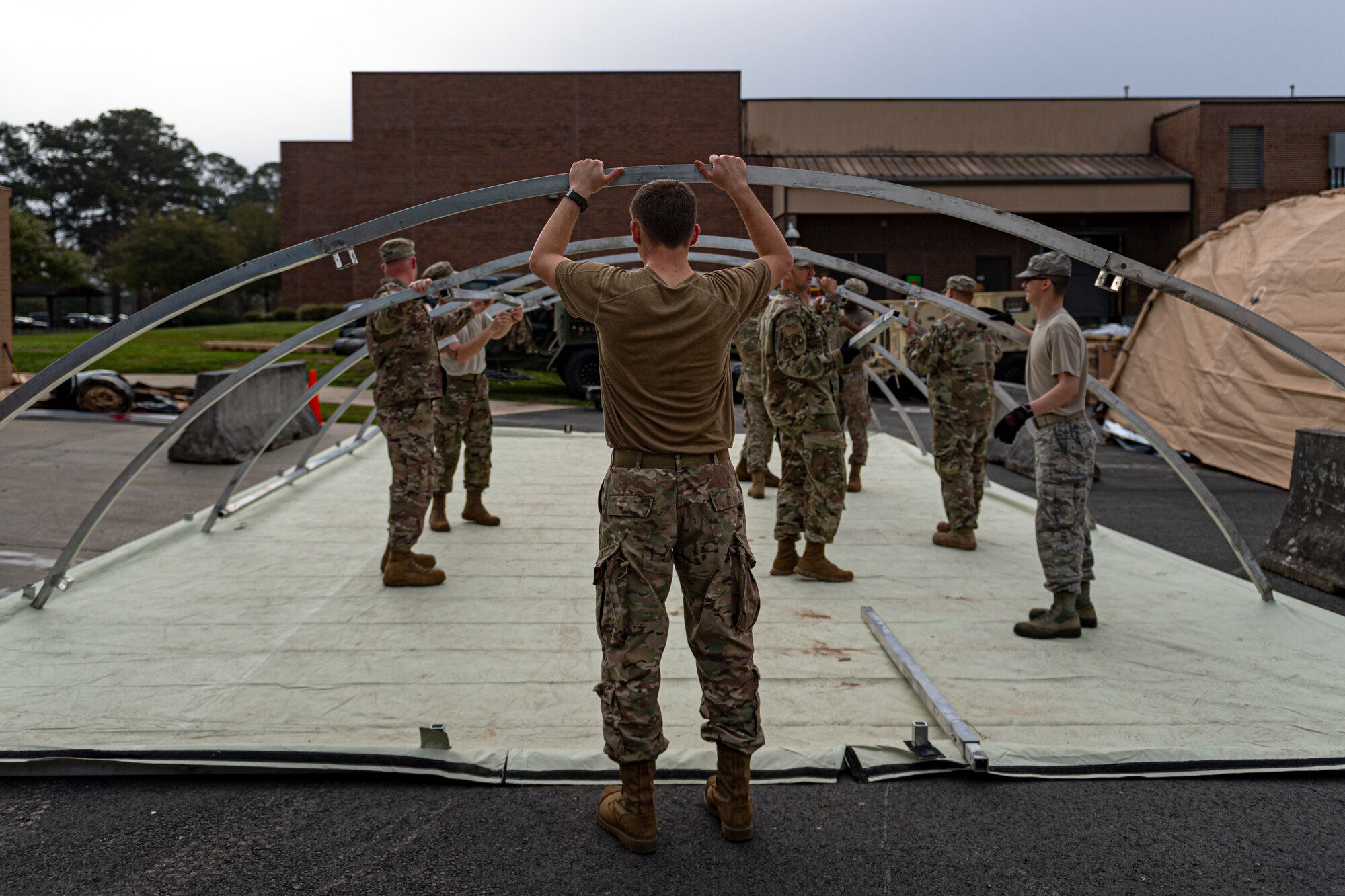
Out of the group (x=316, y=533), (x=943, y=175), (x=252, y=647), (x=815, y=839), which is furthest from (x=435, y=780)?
(x=943, y=175)

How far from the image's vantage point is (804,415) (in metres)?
5.93

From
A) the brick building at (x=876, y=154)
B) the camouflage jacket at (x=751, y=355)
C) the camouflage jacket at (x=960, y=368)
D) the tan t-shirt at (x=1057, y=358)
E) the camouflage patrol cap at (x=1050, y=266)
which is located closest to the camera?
the tan t-shirt at (x=1057, y=358)

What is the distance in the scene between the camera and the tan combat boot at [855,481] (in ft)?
30.0

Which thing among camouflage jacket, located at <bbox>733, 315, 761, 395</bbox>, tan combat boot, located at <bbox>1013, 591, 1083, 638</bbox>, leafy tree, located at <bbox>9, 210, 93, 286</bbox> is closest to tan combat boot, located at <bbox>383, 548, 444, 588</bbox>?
tan combat boot, located at <bbox>1013, 591, 1083, 638</bbox>

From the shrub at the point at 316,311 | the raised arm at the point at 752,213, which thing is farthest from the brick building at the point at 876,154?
the raised arm at the point at 752,213

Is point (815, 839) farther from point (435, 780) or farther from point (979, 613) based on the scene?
point (979, 613)

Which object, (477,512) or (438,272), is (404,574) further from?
(438,272)

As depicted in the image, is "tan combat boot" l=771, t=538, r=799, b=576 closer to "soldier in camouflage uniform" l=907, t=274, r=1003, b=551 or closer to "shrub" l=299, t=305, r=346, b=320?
"soldier in camouflage uniform" l=907, t=274, r=1003, b=551

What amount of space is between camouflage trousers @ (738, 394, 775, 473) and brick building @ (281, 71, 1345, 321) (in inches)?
722

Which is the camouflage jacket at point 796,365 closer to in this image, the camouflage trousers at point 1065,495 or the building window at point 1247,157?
the camouflage trousers at point 1065,495

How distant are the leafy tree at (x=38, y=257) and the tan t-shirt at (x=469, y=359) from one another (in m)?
34.9

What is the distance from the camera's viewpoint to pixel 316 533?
23.4 feet

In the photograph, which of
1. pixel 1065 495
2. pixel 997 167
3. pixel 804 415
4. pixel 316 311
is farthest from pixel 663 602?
pixel 316 311

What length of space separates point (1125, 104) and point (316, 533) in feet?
97.5
